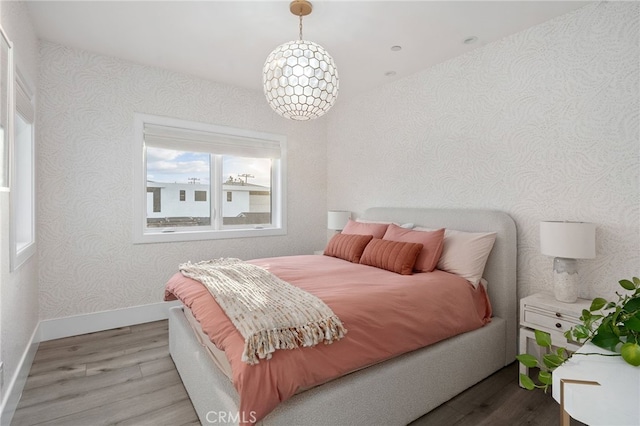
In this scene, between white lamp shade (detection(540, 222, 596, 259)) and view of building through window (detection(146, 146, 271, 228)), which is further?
view of building through window (detection(146, 146, 271, 228))

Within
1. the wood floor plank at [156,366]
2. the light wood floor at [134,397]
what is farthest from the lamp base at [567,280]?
the wood floor plank at [156,366]

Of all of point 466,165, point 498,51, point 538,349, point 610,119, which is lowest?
point 538,349

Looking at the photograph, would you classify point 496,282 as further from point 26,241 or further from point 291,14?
point 26,241

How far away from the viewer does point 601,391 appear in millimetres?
867

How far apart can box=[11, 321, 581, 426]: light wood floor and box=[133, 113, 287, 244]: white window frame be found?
1.20 metres

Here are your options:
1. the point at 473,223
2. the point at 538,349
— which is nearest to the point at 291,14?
the point at 473,223

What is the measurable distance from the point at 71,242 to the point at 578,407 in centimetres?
367

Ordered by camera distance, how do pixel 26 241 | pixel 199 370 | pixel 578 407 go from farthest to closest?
pixel 26 241 → pixel 199 370 → pixel 578 407

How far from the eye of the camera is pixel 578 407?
33.2 inches

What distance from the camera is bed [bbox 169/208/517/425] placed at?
148 cm

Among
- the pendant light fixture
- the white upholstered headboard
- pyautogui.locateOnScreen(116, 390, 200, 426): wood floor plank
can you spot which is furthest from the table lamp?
pyautogui.locateOnScreen(116, 390, 200, 426): wood floor plank

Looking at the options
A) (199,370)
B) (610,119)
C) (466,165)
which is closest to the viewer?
(199,370)

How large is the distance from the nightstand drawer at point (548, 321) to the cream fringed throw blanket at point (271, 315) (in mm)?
1483

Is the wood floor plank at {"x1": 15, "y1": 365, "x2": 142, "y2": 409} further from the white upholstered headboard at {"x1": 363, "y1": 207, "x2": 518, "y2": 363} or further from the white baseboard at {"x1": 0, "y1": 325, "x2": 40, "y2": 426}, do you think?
the white upholstered headboard at {"x1": 363, "y1": 207, "x2": 518, "y2": 363}
